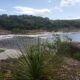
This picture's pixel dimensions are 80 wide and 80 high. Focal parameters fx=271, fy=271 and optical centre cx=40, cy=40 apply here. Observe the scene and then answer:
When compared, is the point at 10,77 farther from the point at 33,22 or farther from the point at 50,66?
the point at 33,22

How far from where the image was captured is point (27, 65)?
17.9ft

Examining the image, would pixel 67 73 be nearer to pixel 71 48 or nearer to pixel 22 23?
pixel 71 48

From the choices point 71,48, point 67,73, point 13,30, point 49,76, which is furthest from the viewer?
point 13,30

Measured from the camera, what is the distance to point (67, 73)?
6.09 metres

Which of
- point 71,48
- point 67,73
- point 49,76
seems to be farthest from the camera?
point 71,48

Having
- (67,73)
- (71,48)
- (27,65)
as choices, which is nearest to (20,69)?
(27,65)

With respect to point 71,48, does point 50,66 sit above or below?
above

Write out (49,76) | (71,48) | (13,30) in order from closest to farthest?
(49,76) → (71,48) → (13,30)

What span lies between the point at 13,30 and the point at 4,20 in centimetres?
731

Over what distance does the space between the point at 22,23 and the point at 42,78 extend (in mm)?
100545

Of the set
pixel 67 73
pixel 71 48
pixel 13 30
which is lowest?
pixel 13 30

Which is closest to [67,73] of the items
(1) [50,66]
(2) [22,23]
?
(1) [50,66]

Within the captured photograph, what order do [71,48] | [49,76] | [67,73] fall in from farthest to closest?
1. [71,48]
2. [67,73]
3. [49,76]

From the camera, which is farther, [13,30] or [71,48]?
[13,30]
